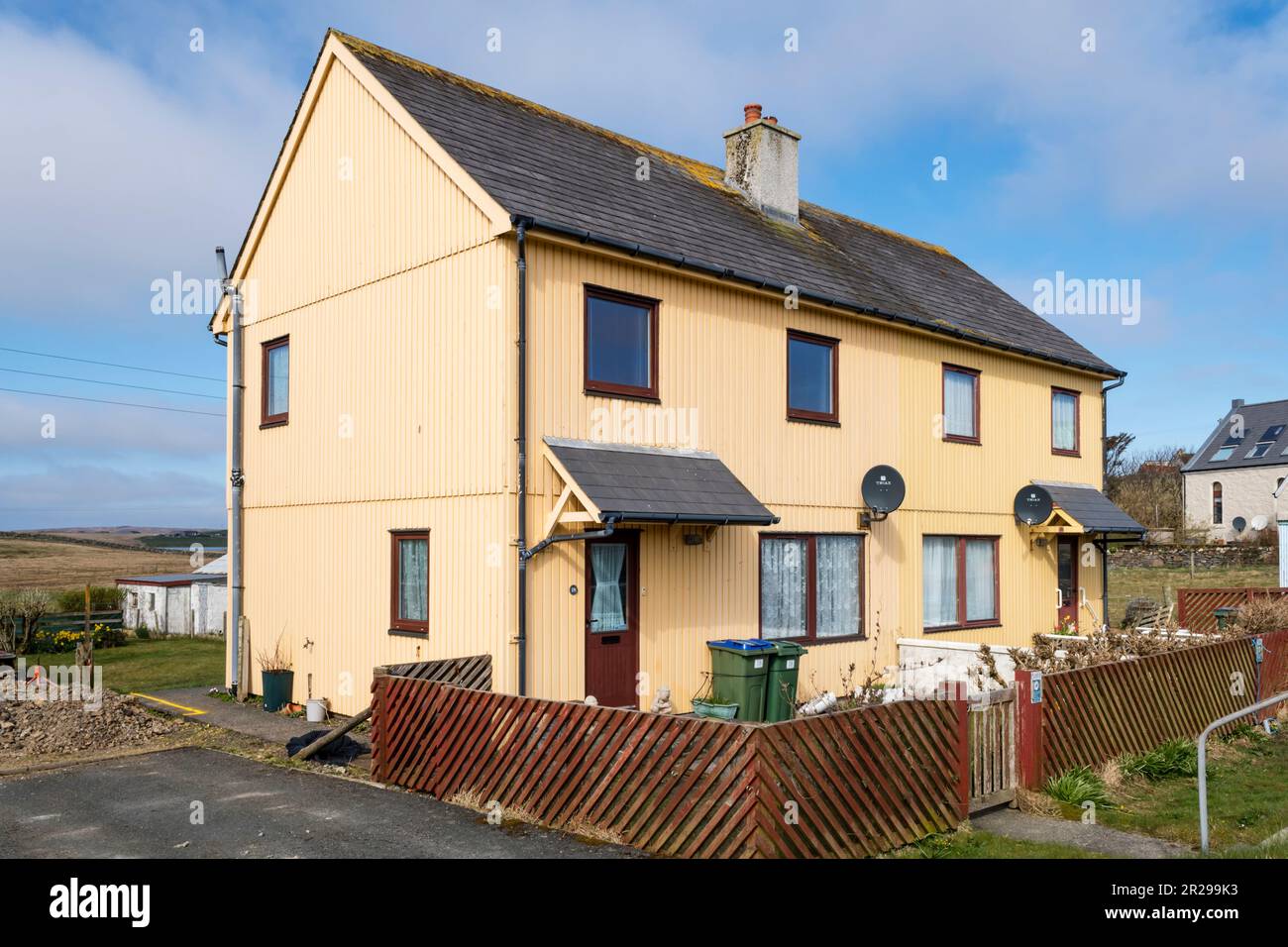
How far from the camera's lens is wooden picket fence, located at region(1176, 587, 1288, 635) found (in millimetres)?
23016

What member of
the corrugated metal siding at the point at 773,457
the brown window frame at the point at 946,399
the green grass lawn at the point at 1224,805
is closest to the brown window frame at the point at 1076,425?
the corrugated metal siding at the point at 773,457

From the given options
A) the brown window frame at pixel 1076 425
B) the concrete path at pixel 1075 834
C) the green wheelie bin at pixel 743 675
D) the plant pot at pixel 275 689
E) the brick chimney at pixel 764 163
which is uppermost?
the brick chimney at pixel 764 163

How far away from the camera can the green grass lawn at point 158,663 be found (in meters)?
19.2

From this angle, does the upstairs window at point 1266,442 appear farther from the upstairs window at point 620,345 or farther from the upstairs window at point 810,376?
the upstairs window at point 620,345

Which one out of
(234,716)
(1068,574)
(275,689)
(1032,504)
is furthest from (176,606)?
(1068,574)

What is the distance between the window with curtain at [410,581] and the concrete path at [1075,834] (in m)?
7.05

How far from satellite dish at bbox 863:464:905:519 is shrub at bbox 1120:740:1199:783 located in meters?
5.49

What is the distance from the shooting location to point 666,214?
606 inches

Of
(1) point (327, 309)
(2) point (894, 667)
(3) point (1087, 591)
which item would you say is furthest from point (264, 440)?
(3) point (1087, 591)

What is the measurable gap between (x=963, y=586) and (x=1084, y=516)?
10.4 ft

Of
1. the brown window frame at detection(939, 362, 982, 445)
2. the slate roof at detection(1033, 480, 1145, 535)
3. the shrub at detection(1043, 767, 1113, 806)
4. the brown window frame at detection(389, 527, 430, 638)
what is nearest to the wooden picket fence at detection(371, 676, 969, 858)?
the shrub at detection(1043, 767, 1113, 806)

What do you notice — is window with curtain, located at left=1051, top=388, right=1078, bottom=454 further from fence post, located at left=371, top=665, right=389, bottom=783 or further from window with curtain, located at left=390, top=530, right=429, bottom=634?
fence post, located at left=371, top=665, right=389, bottom=783
